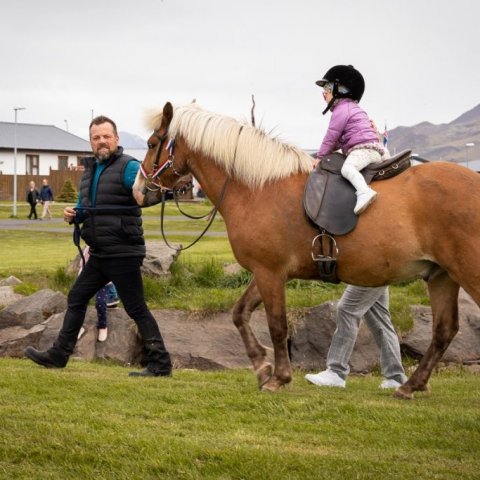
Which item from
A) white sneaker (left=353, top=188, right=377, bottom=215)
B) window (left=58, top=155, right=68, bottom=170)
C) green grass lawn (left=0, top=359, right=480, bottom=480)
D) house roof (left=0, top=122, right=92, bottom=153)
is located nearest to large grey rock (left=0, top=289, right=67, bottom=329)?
green grass lawn (left=0, top=359, right=480, bottom=480)

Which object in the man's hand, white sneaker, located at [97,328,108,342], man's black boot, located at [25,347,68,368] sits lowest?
white sneaker, located at [97,328,108,342]

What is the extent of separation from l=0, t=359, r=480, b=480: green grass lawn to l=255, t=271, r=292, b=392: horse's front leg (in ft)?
0.75

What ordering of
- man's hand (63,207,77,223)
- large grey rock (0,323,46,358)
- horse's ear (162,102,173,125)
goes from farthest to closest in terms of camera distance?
large grey rock (0,323,46,358), man's hand (63,207,77,223), horse's ear (162,102,173,125)

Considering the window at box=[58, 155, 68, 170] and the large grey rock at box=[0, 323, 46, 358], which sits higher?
the window at box=[58, 155, 68, 170]

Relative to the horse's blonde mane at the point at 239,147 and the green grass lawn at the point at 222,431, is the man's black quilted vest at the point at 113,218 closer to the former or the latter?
the horse's blonde mane at the point at 239,147

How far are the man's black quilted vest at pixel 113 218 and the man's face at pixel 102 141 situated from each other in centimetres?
8

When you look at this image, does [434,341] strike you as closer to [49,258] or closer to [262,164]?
[262,164]

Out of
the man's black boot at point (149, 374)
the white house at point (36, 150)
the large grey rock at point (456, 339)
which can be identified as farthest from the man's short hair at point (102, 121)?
the white house at point (36, 150)

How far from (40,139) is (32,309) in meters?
65.7

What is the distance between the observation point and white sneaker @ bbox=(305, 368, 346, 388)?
29.3 feet

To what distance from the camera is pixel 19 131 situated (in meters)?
76.1

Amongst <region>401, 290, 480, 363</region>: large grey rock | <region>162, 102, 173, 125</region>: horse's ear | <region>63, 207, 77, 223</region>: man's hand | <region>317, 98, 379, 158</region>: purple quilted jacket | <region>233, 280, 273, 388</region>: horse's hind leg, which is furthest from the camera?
<region>401, 290, 480, 363</region>: large grey rock

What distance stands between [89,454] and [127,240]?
3.32 metres

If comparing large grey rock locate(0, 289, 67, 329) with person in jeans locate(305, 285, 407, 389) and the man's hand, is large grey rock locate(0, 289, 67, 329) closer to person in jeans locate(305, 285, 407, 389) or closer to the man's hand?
the man's hand
